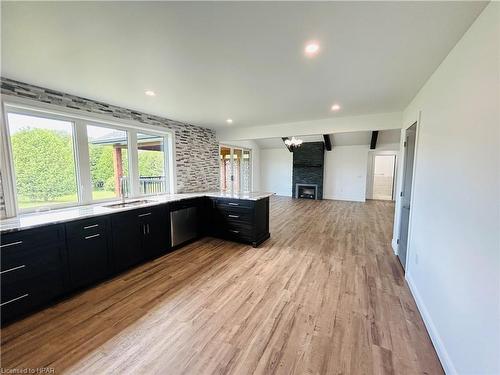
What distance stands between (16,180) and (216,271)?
2563 mm

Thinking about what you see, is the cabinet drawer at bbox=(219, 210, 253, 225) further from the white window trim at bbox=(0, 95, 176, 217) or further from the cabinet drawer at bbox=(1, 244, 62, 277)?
the cabinet drawer at bbox=(1, 244, 62, 277)

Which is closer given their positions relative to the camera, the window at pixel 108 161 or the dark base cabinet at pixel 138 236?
the dark base cabinet at pixel 138 236

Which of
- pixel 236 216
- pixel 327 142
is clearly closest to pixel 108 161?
pixel 236 216

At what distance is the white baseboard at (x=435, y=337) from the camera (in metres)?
1.43

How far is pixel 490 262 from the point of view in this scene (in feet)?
3.67

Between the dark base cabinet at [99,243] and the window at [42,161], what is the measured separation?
805 millimetres

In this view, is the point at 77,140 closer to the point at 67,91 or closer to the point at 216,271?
the point at 67,91

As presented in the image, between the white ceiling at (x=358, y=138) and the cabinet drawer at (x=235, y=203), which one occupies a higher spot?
the white ceiling at (x=358, y=138)

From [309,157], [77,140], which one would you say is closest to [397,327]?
[77,140]

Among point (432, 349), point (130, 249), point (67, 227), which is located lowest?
point (432, 349)

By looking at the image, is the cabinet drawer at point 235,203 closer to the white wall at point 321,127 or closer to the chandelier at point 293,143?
the white wall at point 321,127

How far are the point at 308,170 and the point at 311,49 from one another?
752cm

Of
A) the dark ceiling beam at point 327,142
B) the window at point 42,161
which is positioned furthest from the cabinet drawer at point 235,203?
the dark ceiling beam at point 327,142

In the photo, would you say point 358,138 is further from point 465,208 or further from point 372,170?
point 465,208
